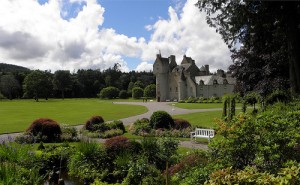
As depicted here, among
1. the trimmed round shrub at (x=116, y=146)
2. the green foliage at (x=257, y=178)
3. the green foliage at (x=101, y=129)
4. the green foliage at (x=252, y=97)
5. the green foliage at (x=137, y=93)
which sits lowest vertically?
the green foliage at (x=101, y=129)

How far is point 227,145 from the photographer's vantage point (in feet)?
19.5

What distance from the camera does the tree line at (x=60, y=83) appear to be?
92000mm

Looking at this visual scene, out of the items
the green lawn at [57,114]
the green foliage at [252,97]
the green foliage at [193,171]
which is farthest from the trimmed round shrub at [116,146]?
the green foliage at [252,97]

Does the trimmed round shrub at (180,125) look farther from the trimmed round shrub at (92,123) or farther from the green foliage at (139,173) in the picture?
the green foliage at (139,173)

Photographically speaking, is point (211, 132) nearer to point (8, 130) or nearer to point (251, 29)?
point (251, 29)

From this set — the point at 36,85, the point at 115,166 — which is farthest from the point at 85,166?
the point at 36,85

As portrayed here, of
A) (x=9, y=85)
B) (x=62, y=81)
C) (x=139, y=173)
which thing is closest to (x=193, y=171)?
(x=139, y=173)

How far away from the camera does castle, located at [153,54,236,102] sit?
8244 cm

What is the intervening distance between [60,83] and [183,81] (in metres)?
46.0

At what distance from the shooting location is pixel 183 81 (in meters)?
84.6

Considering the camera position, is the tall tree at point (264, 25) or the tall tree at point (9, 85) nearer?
the tall tree at point (264, 25)

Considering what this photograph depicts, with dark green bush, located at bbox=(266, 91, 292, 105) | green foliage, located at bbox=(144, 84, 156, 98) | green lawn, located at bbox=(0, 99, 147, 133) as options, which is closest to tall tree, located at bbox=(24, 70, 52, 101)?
green foliage, located at bbox=(144, 84, 156, 98)

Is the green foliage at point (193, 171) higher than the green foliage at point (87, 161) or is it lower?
higher

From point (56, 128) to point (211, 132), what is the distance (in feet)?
30.5
